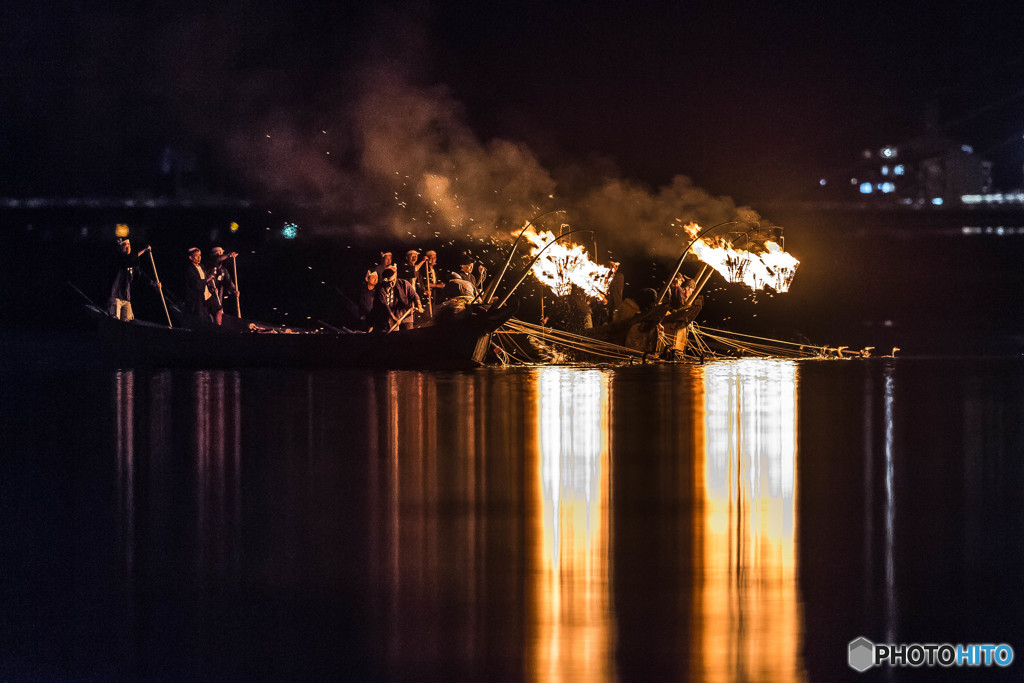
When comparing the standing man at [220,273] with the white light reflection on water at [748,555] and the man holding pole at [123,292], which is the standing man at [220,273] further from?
the white light reflection on water at [748,555]

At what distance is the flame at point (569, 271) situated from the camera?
24.3 meters

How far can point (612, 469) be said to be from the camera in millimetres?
9672

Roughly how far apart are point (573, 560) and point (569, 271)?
17786 millimetres

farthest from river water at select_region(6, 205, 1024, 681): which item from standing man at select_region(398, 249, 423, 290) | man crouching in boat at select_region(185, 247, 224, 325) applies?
man crouching in boat at select_region(185, 247, 224, 325)

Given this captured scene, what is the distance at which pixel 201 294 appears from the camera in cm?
2284

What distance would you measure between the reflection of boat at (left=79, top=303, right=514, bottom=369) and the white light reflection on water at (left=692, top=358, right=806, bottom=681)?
929cm

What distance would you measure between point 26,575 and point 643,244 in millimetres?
21137

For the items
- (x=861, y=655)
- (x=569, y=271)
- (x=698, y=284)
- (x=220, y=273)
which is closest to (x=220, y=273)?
(x=220, y=273)

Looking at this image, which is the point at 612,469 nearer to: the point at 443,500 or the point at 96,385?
the point at 443,500

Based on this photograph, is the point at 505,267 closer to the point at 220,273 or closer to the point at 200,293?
the point at 220,273

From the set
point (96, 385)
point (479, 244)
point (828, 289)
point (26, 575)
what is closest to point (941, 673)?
point (26, 575)

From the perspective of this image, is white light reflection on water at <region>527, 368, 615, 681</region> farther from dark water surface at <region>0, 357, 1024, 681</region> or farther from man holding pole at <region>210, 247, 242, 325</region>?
man holding pole at <region>210, 247, 242, 325</region>

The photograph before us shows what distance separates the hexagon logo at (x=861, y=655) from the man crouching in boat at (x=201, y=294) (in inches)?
732

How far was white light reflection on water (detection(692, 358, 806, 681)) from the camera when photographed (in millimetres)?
5375
